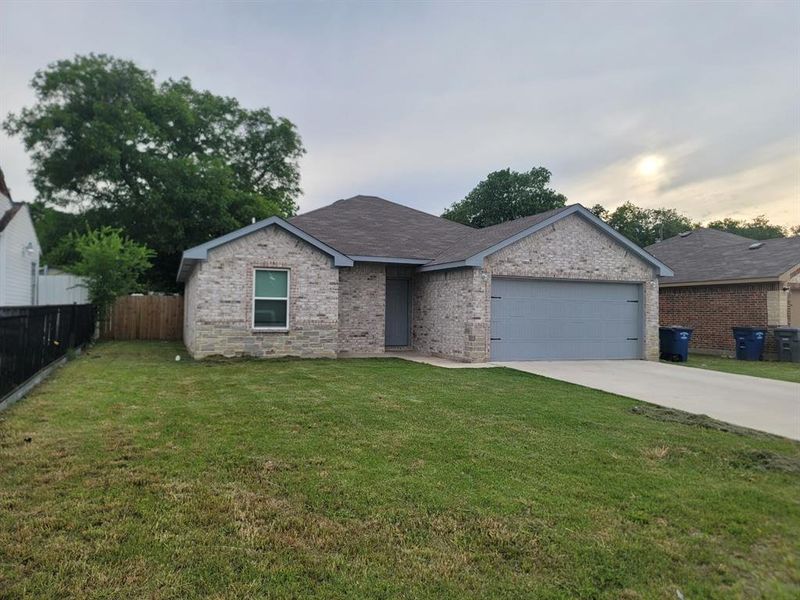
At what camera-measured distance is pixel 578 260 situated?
14039 mm

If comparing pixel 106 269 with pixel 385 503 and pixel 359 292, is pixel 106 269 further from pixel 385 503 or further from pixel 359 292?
pixel 385 503

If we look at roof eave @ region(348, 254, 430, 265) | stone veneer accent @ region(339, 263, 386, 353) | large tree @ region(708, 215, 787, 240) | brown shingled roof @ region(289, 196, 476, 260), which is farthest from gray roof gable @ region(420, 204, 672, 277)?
large tree @ region(708, 215, 787, 240)

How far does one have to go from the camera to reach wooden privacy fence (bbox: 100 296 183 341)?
1911 centimetres

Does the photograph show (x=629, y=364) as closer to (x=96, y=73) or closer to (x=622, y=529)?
(x=622, y=529)

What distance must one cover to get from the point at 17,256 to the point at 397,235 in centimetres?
1328

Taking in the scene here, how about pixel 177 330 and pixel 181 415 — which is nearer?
pixel 181 415

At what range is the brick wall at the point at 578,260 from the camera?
13.5 metres

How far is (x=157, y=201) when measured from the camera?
24.1 m

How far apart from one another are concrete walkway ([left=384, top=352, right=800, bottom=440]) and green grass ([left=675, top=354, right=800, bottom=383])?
31.6 inches

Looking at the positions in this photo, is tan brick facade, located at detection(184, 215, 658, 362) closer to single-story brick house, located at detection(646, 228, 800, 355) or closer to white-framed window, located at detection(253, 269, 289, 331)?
white-framed window, located at detection(253, 269, 289, 331)

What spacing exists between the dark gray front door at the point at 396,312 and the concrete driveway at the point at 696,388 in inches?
168

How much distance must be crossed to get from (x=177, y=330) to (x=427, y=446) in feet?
57.0

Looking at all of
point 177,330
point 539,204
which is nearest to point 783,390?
point 177,330

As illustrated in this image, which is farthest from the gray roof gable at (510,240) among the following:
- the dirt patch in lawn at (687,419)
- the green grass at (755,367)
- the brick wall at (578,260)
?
the dirt patch in lawn at (687,419)
